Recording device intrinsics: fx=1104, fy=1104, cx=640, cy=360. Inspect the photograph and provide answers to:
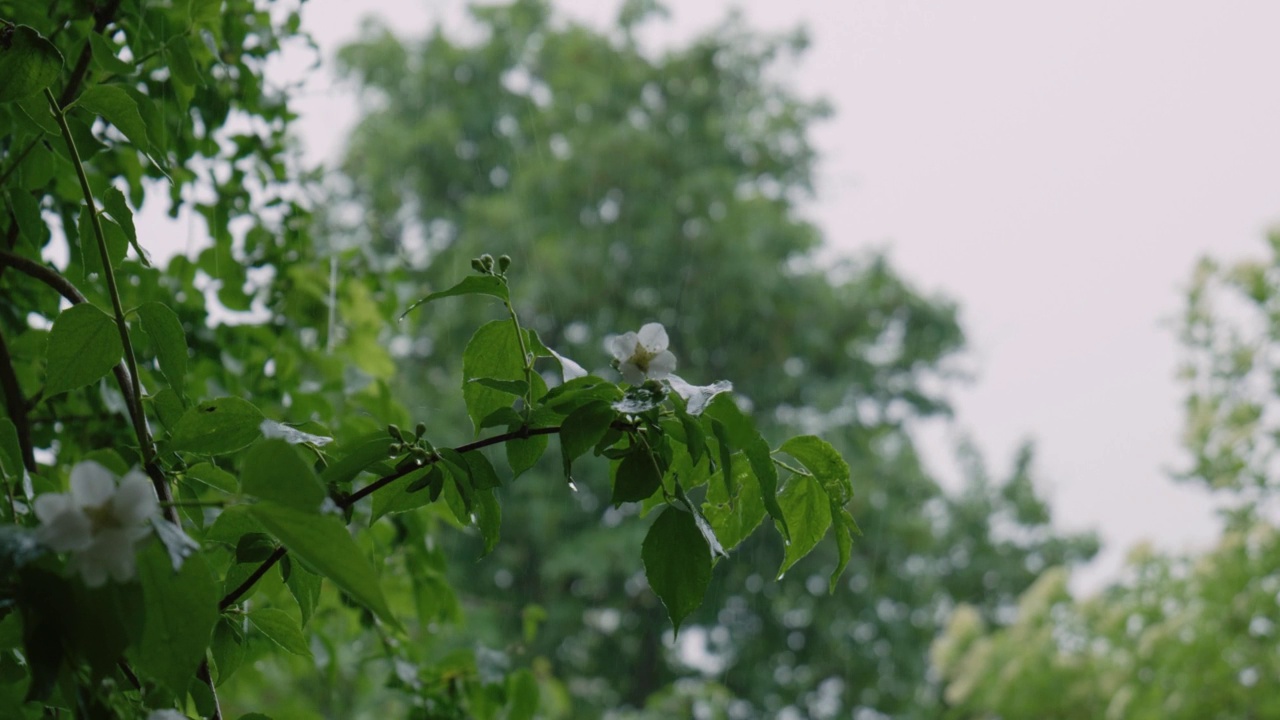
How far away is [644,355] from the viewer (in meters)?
0.61

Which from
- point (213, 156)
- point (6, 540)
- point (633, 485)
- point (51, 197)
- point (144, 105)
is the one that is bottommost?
point (6, 540)

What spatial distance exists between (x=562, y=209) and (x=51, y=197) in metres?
7.36

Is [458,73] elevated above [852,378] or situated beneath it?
elevated above

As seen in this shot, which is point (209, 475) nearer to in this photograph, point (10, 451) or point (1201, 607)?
point (10, 451)

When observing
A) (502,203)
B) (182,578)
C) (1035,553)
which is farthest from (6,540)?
(1035,553)

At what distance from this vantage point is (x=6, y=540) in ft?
1.39

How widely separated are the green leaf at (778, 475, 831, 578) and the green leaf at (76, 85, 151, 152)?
16.5 inches

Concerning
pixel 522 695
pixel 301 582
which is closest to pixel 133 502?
pixel 301 582

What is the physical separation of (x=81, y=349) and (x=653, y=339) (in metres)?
0.32

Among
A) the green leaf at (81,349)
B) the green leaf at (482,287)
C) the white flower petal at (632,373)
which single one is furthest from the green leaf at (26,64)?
the white flower petal at (632,373)

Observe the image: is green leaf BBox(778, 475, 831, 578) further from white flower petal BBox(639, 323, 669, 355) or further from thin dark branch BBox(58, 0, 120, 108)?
thin dark branch BBox(58, 0, 120, 108)

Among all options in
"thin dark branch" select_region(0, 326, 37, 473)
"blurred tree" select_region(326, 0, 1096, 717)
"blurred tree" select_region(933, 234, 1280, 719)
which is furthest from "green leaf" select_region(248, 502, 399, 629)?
→ "blurred tree" select_region(326, 0, 1096, 717)

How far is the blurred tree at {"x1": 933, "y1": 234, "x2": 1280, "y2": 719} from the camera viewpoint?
4605 millimetres

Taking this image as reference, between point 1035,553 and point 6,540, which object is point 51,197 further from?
point 1035,553
